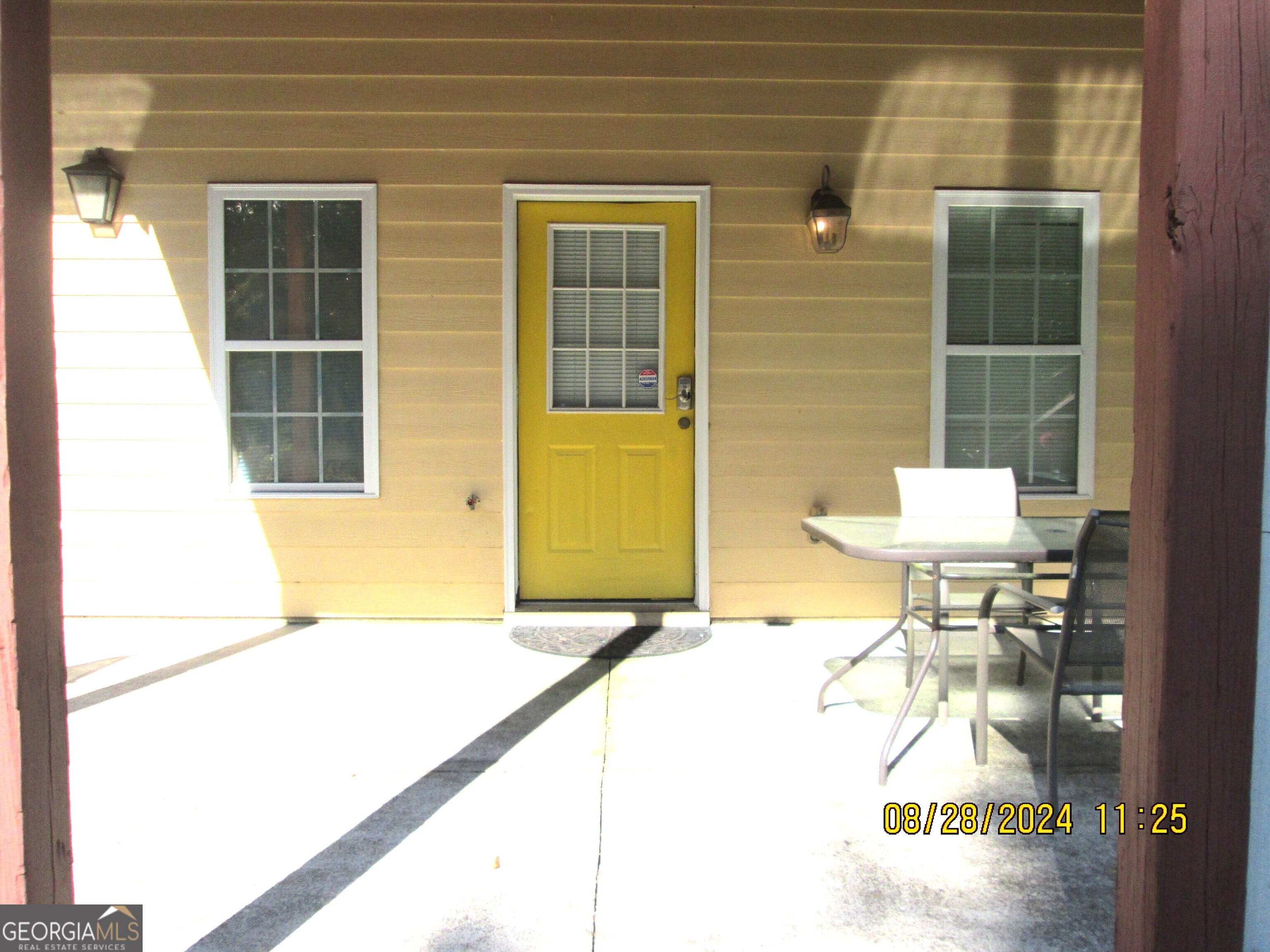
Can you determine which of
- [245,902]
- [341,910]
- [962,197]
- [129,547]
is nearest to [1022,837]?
[341,910]

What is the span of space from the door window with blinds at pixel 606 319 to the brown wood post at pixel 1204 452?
9.99ft

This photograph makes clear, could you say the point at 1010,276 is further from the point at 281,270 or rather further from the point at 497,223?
the point at 281,270

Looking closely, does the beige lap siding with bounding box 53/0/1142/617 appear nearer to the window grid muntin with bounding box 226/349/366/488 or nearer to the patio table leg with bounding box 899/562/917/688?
the window grid muntin with bounding box 226/349/366/488

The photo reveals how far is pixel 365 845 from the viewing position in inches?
81.6

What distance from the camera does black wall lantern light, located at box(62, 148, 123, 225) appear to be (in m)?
3.99

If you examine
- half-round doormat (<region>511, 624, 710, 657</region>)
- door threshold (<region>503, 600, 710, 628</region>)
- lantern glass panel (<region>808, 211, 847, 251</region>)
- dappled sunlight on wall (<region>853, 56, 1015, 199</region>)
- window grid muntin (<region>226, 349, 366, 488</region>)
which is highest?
dappled sunlight on wall (<region>853, 56, 1015, 199</region>)

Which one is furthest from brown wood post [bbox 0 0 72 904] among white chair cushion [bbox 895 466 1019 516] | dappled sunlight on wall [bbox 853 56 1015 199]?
dappled sunlight on wall [bbox 853 56 1015 199]

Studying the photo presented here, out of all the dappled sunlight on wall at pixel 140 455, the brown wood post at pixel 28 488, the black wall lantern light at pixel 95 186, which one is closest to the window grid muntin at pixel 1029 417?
the dappled sunlight on wall at pixel 140 455

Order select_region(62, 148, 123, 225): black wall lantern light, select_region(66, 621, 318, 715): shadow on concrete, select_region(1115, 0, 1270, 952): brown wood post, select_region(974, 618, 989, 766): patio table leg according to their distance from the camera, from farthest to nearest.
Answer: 1. select_region(62, 148, 123, 225): black wall lantern light
2. select_region(66, 621, 318, 715): shadow on concrete
3. select_region(974, 618, 989, 766): patio table leg
4. select_region(1115, 0, 1270, 952): brown wood post

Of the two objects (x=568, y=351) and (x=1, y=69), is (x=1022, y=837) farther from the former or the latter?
(x=568, y=351)

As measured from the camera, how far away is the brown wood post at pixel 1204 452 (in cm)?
118

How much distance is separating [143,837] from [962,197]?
4.11 metres

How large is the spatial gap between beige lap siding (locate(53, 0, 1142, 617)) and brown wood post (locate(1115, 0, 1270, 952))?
118 inches
